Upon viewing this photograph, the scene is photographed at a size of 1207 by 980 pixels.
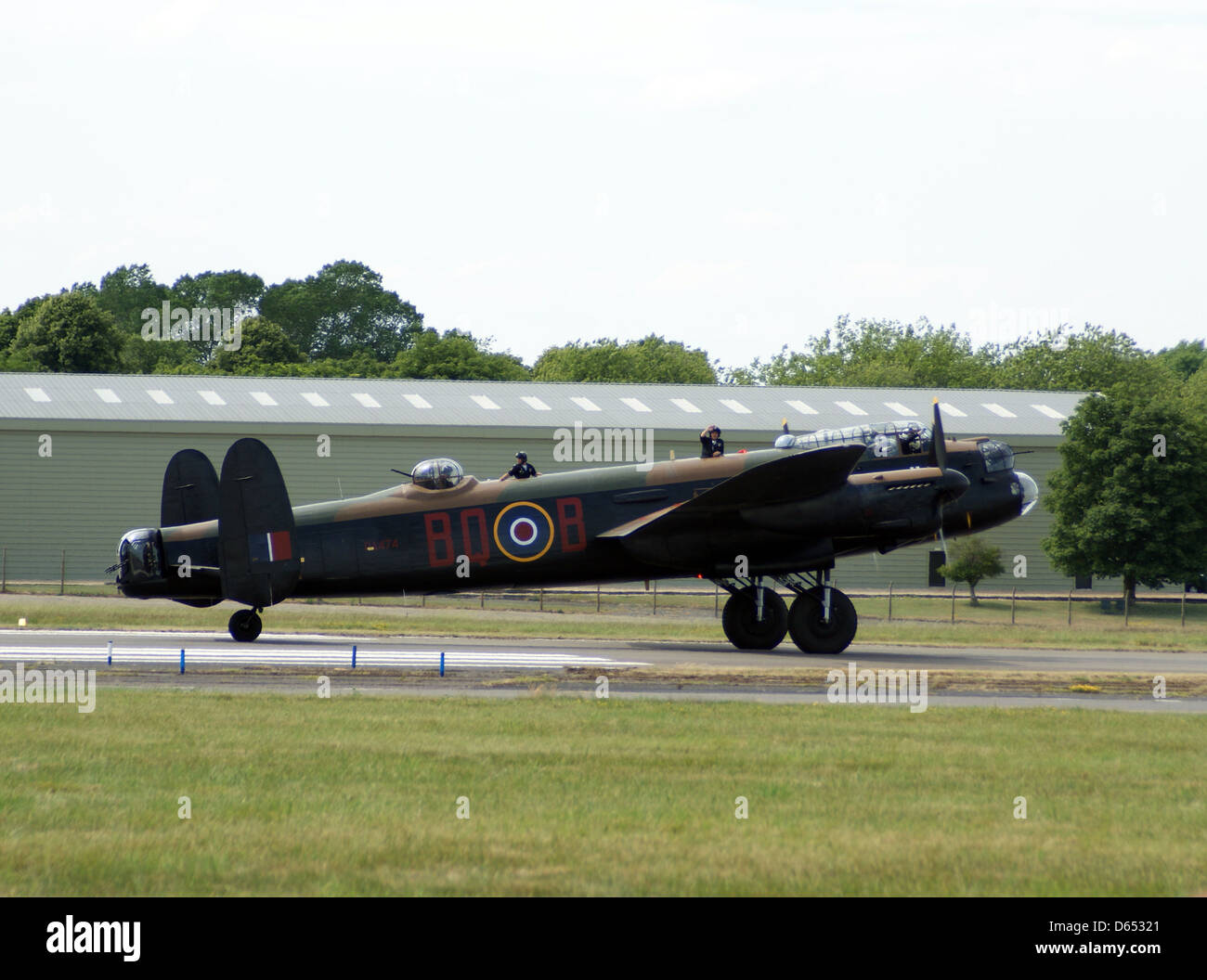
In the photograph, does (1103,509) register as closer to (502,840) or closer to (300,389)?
(300,389)

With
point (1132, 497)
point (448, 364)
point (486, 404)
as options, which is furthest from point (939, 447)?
point (448, 364)

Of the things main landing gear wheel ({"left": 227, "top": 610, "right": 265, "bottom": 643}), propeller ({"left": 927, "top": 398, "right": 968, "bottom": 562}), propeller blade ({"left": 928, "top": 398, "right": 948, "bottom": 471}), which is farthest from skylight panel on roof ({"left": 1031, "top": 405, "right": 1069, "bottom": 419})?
main landing gear wheel ({"left": 227, "top": 610, "right": 265, "bottom": 643})

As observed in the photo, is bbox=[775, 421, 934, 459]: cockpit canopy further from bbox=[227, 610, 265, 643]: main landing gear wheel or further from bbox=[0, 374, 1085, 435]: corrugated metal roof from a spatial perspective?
bbox=[0, 374, 1085, 435]: corrugated metal roof

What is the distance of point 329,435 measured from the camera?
2210 inches

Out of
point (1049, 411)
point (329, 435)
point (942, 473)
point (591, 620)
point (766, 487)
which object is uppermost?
point (1049, 411)

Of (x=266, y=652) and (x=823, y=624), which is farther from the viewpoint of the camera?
(x=823, y=624)

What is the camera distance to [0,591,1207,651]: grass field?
3216cm

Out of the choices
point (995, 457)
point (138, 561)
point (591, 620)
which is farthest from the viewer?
point (591, 620)

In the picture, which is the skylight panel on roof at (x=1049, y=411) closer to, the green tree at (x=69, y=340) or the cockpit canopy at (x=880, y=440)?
the cockpit canopy at (x=880, y=440)

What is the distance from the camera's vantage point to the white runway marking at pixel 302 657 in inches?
882

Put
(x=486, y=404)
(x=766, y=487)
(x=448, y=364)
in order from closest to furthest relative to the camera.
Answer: (x=766, y=487)
(x=486, y=404)
(x=448, y=364)

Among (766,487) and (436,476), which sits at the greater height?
(436,476)

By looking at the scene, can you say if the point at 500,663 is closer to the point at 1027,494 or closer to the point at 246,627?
the point at 246,627

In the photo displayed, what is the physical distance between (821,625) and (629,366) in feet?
326
